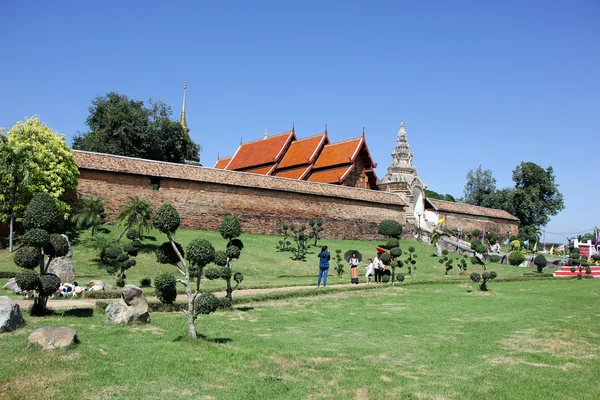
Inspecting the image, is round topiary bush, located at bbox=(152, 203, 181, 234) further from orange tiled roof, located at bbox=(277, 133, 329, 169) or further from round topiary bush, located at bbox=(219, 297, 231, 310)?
orange tiled roof, located at bbox=(277, 133, 329, 169)

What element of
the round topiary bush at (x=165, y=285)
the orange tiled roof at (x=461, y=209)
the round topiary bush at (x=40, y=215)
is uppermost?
the orange tiled roof at (x=461, y=209)

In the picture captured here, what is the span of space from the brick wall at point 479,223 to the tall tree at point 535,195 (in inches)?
444

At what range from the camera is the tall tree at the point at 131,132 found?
42719 mm

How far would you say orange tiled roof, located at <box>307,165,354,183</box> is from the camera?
137 feet

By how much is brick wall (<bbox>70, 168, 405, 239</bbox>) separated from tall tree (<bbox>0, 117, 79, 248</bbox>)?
172cm

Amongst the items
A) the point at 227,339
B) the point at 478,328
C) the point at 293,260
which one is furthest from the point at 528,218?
the point at 227,339

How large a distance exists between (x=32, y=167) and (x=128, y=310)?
52.0ft

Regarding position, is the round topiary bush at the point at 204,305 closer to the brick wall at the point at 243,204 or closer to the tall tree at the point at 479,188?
the brick wall at the point at 243,204

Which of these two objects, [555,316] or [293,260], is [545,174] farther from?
[555,316]

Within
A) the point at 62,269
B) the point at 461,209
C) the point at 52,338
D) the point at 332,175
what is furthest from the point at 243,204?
the point at 52,338

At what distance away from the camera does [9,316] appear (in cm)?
934

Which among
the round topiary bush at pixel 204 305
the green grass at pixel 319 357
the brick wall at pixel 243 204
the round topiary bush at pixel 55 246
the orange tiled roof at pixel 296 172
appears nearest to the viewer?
the green grass at pixel 319 357

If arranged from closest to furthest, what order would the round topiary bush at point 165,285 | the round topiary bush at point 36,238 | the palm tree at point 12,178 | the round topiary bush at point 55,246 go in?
the round topiary bush at point 165,285 → the round topiary bush at point 36,238 → the round topiary bush at point 55,246 → the palm tree at point 12,178

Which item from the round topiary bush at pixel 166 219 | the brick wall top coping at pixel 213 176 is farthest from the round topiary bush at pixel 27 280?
the brick wall top coping at pixel 213 176
